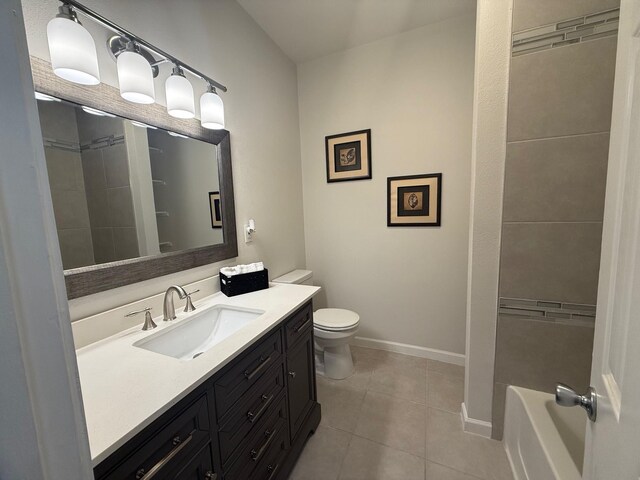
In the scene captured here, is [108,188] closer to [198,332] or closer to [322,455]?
[198,332]

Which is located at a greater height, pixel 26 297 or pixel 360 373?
pixel 26 297

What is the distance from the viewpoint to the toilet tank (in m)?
2.12

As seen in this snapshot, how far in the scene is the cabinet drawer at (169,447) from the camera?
625 millimetres

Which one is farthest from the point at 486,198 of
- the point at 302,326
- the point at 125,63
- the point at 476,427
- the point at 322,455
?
the point at 125,63

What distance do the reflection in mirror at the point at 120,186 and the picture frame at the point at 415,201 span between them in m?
1.46

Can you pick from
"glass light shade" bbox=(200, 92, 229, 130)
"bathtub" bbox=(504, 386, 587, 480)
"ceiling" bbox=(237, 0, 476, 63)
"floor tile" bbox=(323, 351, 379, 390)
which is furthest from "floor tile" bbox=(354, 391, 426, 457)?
"ceiling" bbox=(237, 0, 476, 63)

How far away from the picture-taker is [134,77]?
104cm

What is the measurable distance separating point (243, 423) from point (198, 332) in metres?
0.49

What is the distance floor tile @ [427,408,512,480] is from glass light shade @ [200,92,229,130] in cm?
216

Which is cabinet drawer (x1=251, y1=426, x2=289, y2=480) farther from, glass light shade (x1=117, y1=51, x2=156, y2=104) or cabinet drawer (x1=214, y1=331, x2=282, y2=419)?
glass light shade (x1=117, y1=51, x2=156, y2=104)

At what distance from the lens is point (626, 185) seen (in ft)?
1.55

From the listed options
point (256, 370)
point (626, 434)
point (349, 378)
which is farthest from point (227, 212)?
point (626, 434)

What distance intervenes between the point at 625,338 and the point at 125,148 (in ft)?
5.42

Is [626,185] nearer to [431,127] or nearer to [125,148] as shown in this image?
[125,148]
